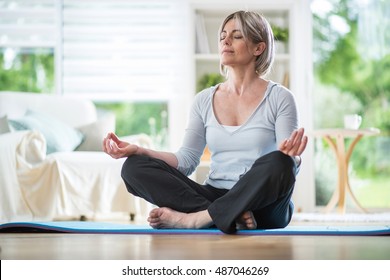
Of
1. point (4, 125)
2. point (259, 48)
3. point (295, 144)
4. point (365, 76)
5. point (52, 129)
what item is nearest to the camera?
point (295, 144)

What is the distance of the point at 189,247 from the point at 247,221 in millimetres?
550

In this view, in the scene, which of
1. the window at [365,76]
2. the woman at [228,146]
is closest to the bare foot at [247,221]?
the woman at [228,146]

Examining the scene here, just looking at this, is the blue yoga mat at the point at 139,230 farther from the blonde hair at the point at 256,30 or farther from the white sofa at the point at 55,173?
the white sofa at the point at 55,173

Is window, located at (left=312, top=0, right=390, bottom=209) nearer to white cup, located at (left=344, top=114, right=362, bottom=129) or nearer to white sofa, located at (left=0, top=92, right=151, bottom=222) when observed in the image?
white cup, located at (left=344, top=114, right=362, bottom=129)

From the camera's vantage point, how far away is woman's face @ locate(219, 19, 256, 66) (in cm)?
264

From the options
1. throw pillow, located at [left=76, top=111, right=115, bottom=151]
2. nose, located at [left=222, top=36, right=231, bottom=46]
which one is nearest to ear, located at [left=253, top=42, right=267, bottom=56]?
nose, located at [left=222, top=36, right=231, bottom=46]

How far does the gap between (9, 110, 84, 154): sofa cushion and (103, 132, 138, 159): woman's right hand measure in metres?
2.17

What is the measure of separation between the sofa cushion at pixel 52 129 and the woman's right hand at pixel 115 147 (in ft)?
7.11

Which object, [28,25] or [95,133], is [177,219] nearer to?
[95,133]

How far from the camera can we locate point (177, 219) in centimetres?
249

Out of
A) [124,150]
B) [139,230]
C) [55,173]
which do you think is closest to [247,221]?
[139,230]
